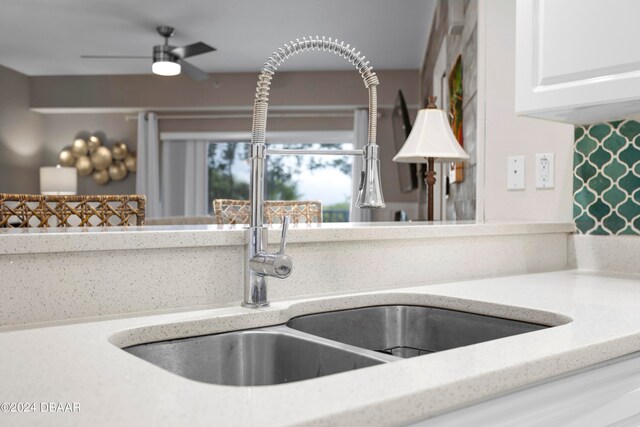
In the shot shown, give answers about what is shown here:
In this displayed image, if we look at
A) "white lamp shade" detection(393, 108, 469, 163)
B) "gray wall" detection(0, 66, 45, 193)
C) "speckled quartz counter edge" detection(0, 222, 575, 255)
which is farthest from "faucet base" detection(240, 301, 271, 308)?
"gray wall" detection(0, 66, 45, 193)

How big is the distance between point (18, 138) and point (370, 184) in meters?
7.20

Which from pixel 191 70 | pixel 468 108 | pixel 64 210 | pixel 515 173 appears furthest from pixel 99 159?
pixel 515 173

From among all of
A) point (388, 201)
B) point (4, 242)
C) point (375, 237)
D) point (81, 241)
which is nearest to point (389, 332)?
point (375, 237)

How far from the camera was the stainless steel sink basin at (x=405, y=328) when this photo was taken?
46.3 inches

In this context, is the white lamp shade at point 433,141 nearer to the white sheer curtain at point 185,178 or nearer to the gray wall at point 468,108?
the gray wall at point 468,108

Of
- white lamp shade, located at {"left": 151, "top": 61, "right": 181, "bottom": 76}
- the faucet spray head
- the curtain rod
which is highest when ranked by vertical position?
white lamp shade, located at {"left": 151, "top": 61, "right": 181, "bottom": 76}

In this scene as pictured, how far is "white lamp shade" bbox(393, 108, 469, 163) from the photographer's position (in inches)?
97.0

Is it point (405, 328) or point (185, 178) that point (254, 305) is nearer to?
point (405, 328)

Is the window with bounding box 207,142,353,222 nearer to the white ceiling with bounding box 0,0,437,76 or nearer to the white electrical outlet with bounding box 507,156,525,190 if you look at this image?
the white ceiling with bounding box 0,0,437,76

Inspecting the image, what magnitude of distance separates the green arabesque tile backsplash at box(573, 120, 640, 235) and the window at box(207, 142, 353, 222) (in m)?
5.75

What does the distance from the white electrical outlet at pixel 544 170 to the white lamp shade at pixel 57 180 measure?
6.12m

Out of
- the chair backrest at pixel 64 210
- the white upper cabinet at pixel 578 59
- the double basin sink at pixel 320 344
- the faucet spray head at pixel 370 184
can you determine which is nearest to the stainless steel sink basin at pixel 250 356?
the double basin sink at pixel 320 344

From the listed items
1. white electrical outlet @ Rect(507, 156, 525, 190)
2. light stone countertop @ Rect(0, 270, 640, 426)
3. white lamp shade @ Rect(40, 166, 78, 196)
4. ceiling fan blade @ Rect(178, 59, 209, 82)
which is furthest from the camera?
white lamp shade @ Rect(40, 166, 78, 196)

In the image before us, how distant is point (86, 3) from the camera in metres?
4.94
